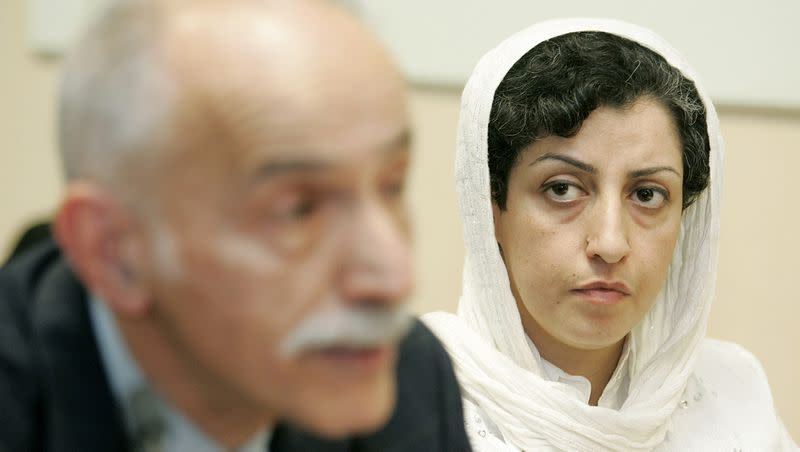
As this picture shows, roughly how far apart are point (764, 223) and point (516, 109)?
1.05m

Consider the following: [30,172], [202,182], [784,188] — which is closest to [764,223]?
[784,188]

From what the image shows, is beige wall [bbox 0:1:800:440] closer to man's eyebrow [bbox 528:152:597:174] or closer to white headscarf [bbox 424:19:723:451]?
white headscarf [bbox 424:19:723:451]

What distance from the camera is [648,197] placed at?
57.4 inches

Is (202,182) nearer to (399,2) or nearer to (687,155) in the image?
(687,155)

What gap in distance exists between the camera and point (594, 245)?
1.38 meters

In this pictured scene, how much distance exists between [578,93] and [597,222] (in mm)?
197

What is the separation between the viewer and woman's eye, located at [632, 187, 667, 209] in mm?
1453

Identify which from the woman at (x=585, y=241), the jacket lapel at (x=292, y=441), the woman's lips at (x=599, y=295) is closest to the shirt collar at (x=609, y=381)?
the woman at (x=585, y=241)

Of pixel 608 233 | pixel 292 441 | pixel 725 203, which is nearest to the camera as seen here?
pixel 292 441

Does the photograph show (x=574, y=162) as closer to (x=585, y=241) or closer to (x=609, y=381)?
(x=585, y=241)

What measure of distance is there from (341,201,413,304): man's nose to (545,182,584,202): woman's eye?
791 millimetres

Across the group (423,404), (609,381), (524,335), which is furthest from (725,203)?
(423,404)

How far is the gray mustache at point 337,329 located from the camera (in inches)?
26.2

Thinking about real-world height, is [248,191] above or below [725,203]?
below
